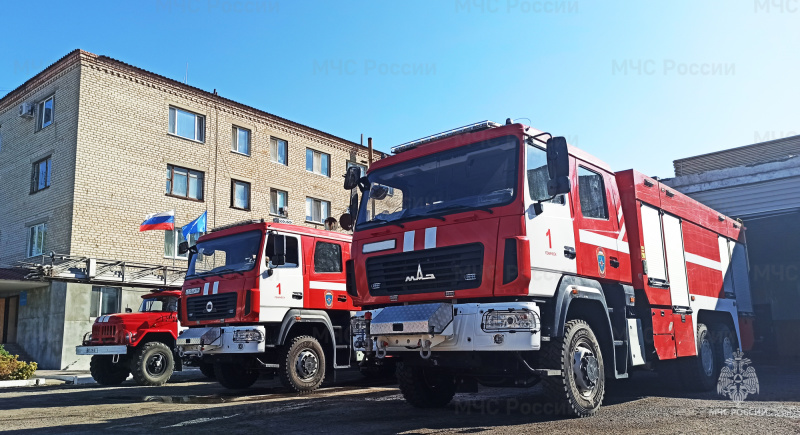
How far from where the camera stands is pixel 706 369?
10125 mm

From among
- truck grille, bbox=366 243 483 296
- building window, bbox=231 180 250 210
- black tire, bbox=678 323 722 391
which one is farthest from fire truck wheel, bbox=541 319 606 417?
building window, bbox=231 180 250 210

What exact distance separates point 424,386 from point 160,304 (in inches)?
322

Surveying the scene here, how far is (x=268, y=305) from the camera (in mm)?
10430

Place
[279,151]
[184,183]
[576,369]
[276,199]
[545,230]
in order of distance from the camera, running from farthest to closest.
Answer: [279,151] → [276,199] → [184,183] → [576,369] → [545,230]

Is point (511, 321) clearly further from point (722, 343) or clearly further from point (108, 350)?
point (108, 350)

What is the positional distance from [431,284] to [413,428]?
1.47 metres

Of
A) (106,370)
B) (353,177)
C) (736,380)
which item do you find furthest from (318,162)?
(353,177)

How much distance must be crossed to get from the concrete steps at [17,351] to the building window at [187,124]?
9651 mm

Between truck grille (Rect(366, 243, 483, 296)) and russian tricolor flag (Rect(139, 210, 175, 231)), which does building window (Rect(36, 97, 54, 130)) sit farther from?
truck grille (Rect(366, 243, 483, 296))

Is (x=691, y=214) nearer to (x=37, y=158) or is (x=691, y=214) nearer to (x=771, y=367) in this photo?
(x=771, y=367)

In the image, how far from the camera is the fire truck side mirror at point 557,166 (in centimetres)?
628

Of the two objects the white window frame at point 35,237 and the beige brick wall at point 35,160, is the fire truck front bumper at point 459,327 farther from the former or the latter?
the white window frame at point 35,237

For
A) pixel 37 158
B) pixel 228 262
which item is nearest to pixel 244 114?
pixel 37 158

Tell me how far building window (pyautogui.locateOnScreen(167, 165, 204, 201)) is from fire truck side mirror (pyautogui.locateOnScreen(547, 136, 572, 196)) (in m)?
21.3
